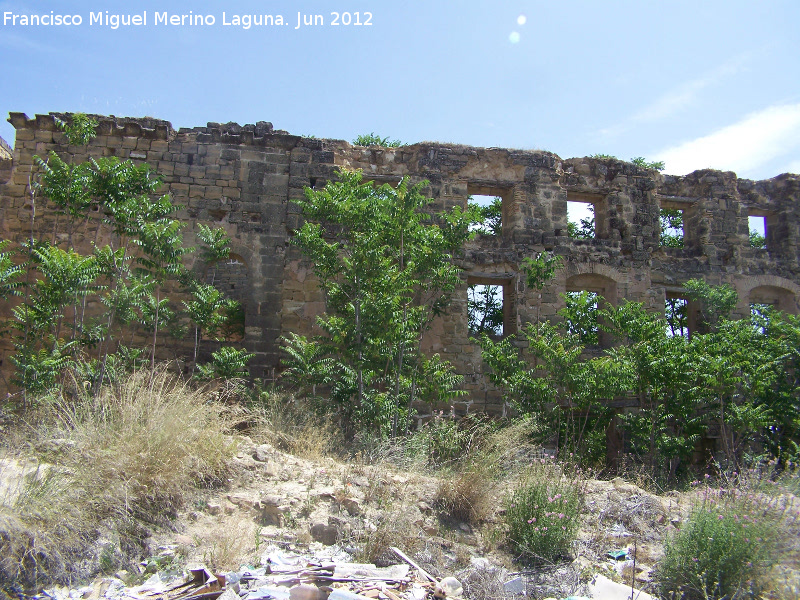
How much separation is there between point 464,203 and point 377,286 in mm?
4323

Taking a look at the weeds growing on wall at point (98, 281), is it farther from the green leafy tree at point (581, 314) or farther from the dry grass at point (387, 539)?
the green leafy tree at point (581, 314)

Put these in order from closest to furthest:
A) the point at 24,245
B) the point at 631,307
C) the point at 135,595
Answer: the point at 135,595
the point at 24,245
the point at 631,307

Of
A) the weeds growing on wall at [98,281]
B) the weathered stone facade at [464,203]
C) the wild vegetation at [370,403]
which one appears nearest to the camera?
the wild vegetation at [370,403]

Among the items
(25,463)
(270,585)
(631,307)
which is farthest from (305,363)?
(631,307)

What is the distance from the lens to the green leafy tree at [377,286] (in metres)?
9.20

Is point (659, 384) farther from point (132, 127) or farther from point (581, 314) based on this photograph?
point (132, 127)

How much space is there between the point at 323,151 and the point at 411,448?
259 inches

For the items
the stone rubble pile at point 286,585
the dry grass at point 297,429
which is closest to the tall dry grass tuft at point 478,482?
the stone rubble pile at point 286,585

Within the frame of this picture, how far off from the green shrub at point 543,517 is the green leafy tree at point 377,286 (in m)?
2.75

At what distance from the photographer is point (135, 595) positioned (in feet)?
16.6

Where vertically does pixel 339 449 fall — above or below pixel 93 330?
below

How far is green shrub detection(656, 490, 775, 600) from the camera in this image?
5395mm

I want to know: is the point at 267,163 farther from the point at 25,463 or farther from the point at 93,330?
the point at 25,463

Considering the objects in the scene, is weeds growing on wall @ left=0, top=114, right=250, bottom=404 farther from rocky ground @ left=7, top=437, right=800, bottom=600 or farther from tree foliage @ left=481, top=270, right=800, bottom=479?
tree foliage @ left=481, top=270, right=800, bottom=479
